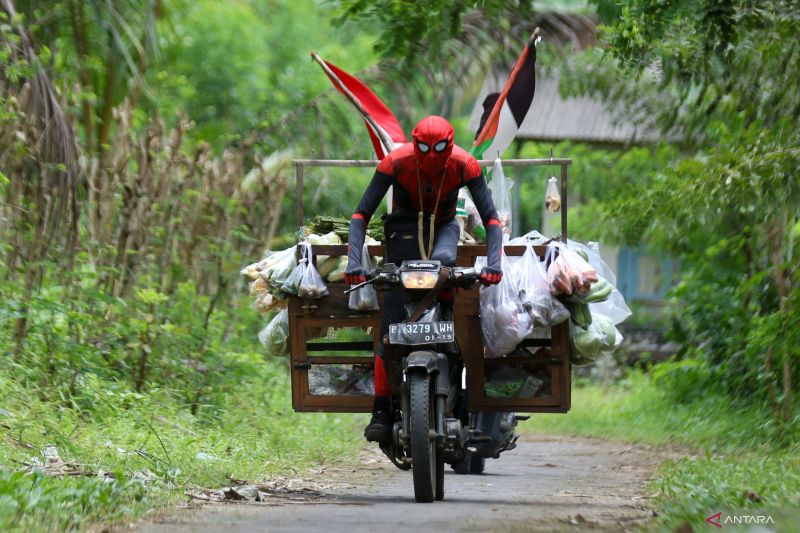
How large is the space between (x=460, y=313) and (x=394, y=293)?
2.30 ft

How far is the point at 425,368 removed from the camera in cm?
695

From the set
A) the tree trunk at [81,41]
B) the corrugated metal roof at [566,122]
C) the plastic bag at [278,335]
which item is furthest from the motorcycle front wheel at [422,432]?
the corrugated metal roof at [566,122]

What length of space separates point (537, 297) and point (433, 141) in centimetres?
126

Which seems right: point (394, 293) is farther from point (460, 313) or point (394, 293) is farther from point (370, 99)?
point (370, 99)

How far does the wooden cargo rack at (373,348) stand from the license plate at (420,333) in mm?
772

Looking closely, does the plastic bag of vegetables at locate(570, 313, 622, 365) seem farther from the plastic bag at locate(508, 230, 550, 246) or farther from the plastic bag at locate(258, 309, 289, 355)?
the plastic bag at locate(258, 309, 289, 355)

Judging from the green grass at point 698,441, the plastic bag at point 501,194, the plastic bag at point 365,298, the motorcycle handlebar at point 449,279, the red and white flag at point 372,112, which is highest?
the red and white flag at point 372,112

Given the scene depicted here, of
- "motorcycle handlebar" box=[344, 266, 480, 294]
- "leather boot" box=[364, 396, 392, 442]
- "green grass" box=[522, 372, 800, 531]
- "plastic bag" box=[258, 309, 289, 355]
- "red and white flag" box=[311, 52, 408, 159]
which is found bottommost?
"green grass" box=[522, 372, 800, 531]

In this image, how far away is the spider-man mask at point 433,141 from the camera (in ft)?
23.1

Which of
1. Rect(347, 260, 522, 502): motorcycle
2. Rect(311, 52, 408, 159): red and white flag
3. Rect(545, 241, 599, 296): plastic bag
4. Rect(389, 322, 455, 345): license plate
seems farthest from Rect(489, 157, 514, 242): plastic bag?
Rect(389, 322, 455, 345): license plate

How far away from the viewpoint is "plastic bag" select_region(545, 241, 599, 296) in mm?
7594

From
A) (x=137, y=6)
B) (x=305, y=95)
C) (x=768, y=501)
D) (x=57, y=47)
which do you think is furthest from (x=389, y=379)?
(x=305, y=95)

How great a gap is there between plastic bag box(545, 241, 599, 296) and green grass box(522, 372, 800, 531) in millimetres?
1312

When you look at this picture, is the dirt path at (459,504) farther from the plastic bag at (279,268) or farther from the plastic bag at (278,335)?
the plastic bag at (279,268)
